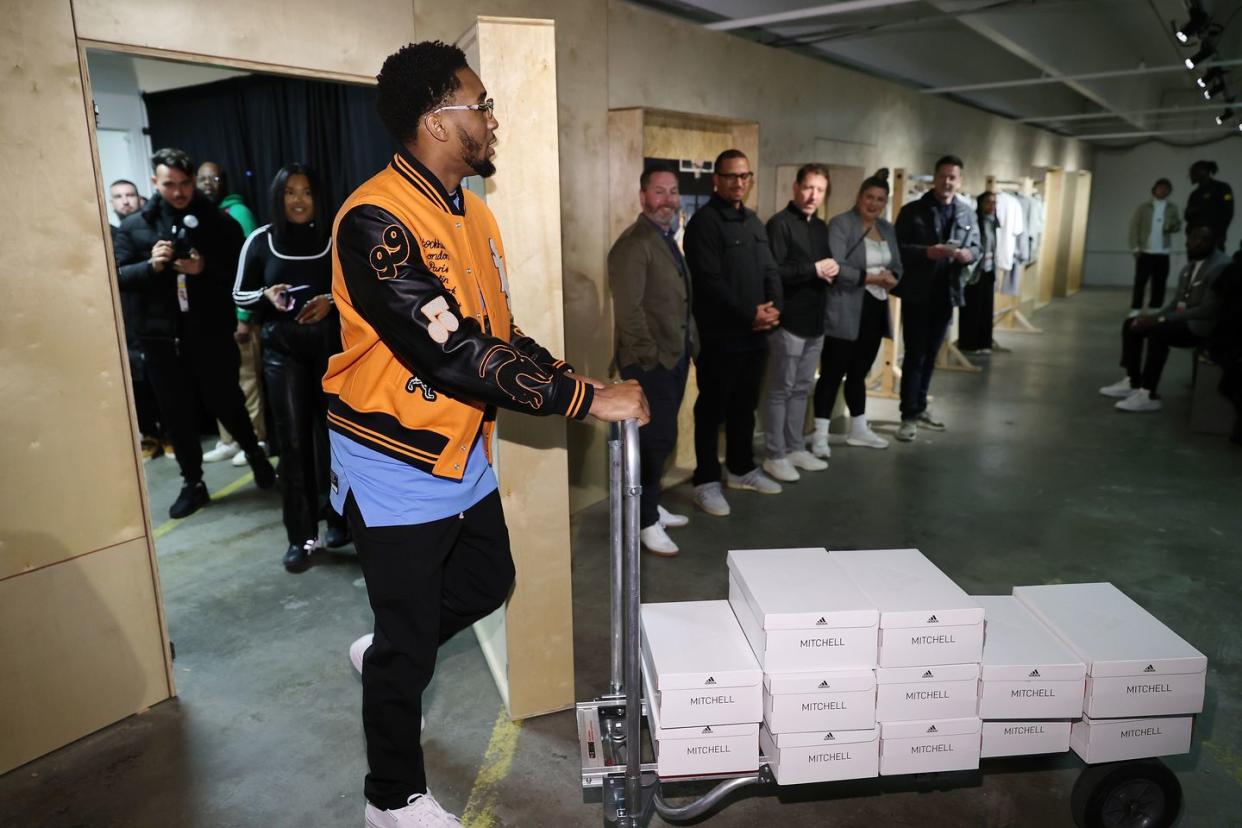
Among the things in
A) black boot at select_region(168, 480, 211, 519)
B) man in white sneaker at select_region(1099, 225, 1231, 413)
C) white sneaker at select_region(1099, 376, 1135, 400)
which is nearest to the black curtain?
black boot at select_region(168, 480, 211, 519)

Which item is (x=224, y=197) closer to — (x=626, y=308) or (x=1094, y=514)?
(x=626, y=308)

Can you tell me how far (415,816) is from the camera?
2014 millimetres

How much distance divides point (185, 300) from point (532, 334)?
9.39 ft

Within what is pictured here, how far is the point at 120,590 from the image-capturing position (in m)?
2.66

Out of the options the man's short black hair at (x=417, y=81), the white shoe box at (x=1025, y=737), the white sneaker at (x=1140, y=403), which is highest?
the man's short black hair at (x=417, y=81)

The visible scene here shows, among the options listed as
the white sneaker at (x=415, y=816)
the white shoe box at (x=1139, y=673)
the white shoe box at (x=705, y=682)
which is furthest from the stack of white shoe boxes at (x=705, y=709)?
the white shoe box at (x=1139, y=673)

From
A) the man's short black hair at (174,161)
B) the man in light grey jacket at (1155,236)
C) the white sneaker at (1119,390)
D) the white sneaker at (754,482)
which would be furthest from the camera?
the man in light grey jacket at (1155,236)

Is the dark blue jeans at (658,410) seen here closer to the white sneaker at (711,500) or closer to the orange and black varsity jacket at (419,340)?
the white sneaker at (711,500)

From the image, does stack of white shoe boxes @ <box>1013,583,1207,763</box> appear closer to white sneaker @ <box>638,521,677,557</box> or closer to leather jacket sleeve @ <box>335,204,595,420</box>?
leather jacket sleeve @ <box>335,204,595,420</box>

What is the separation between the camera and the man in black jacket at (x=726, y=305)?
429 cm

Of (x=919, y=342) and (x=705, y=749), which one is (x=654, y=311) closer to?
(x=705, y=749)

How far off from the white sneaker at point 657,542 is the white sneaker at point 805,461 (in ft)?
5.22

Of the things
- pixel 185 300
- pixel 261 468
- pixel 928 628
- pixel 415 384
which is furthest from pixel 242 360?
pixel 928 628

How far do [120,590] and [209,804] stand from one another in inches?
31.2
